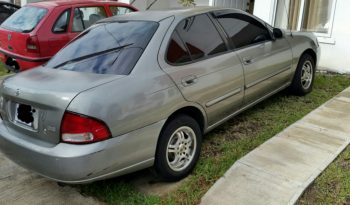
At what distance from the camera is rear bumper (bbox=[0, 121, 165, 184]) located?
9.45ft

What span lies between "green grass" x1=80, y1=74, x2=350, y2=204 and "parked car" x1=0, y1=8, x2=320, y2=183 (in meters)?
0.23

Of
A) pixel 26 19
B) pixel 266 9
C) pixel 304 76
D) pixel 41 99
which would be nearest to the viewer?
pixel 41 99

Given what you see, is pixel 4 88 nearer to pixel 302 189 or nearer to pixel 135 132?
pixel 135 132

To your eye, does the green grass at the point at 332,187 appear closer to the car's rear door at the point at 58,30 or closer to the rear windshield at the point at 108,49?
the rear windshield at the point at 108,49

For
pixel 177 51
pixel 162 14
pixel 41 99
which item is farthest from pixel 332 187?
pixel 41 99

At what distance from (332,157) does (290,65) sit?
1830 mm

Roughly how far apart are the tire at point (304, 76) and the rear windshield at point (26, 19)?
4.76m

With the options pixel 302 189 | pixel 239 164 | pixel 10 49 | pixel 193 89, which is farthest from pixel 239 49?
pixel 10 49

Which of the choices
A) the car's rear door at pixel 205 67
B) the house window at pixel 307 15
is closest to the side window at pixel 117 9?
the house window at pixel 307 15

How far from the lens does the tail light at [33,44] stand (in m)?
6.86

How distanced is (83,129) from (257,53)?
8.58 feet

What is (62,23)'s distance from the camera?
23.9ft

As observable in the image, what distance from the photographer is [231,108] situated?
4336 millimetres

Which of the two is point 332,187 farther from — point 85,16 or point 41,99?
point 85,16
